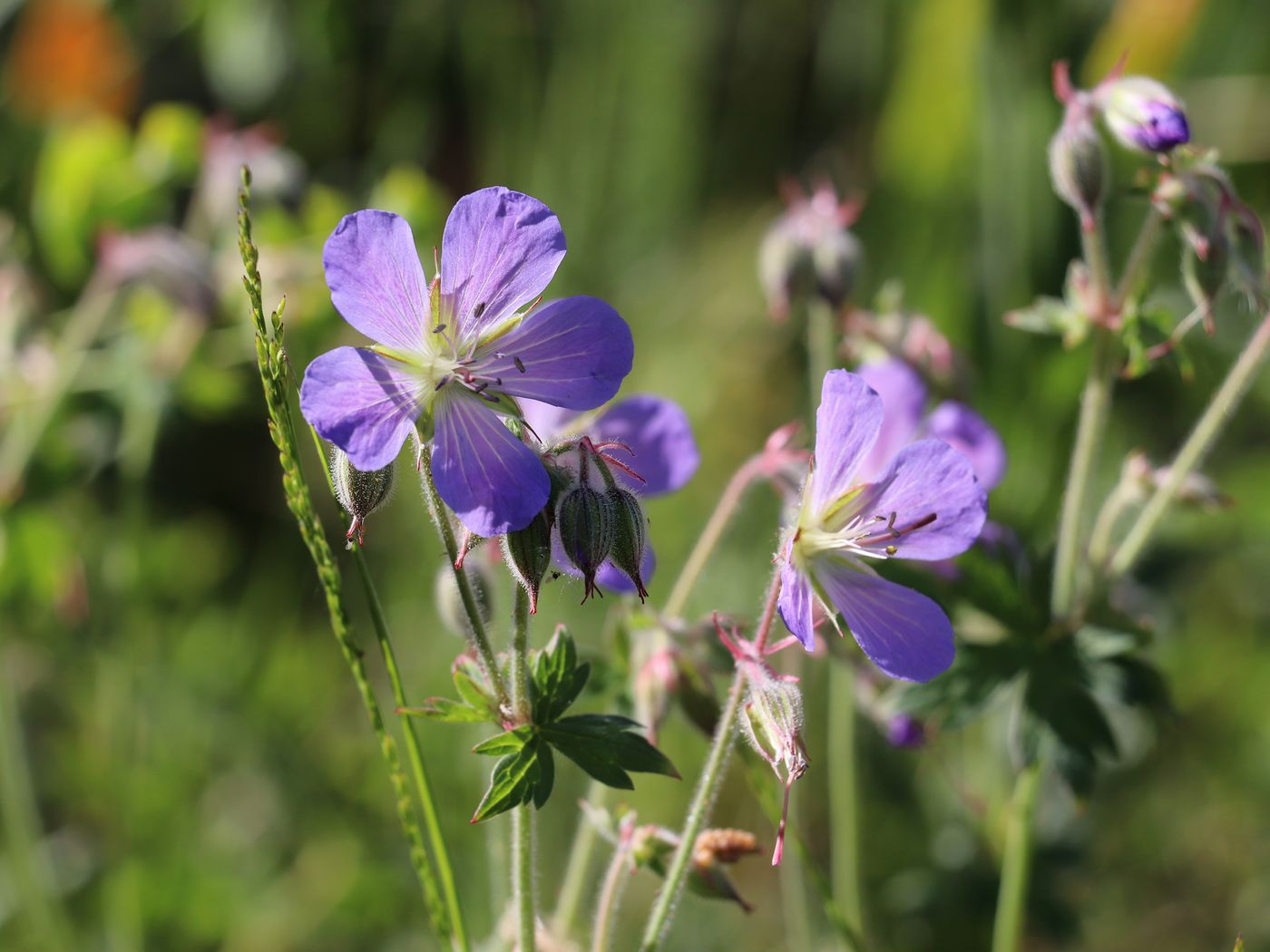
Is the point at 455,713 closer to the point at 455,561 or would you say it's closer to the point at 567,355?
the point at 455,561

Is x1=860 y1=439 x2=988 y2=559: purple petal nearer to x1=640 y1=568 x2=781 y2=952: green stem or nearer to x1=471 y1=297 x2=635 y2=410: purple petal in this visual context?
x1=640 y1=568 x2=781 y2=952: green stem

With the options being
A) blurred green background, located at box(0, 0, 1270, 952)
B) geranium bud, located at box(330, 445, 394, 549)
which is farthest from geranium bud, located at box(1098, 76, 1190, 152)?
geranium bud, located at box(330, 445, 394, 549)

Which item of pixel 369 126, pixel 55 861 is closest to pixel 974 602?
pixel 55 861

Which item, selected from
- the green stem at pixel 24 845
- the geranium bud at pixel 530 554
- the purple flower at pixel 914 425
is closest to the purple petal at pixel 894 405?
the purple flower at pixel 914 425

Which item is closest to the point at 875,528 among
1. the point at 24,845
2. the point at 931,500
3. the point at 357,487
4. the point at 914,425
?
the point at 931,500

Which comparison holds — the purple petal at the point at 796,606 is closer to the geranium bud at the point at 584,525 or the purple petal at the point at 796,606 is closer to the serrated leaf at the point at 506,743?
the geranium bud at the point at 584,525
